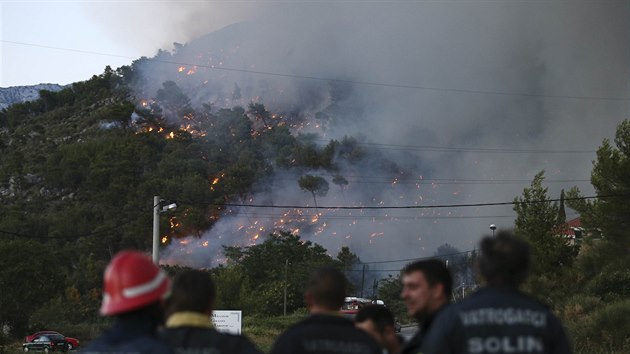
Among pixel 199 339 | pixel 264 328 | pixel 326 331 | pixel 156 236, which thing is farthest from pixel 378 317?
pixel 264 328

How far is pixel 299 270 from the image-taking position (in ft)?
233

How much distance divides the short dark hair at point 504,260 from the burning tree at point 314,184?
397 ft

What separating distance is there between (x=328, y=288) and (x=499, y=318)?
3.53ft

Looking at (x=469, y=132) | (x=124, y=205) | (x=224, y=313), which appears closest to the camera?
(x=224, y=313)

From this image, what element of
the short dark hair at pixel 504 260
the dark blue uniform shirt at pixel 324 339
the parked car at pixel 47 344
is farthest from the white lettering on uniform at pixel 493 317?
the parked car at pixel 47 344

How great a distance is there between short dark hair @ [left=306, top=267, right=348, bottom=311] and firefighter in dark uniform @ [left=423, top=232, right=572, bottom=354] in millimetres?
696

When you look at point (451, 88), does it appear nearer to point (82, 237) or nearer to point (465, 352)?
point (82, 237)

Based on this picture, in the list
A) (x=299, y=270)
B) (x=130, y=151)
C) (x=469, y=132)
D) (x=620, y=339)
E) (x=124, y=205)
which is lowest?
(x=620, y=339)

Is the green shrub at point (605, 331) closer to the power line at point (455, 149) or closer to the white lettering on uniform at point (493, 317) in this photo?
the white lettering on uniform at point (493, 317)

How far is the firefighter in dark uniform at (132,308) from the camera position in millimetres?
3701

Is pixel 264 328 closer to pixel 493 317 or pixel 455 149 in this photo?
pixel 493 317

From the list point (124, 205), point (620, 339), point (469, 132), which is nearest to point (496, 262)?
point (620, 339)

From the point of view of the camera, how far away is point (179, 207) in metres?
105

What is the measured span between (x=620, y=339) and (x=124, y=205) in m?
84.5
